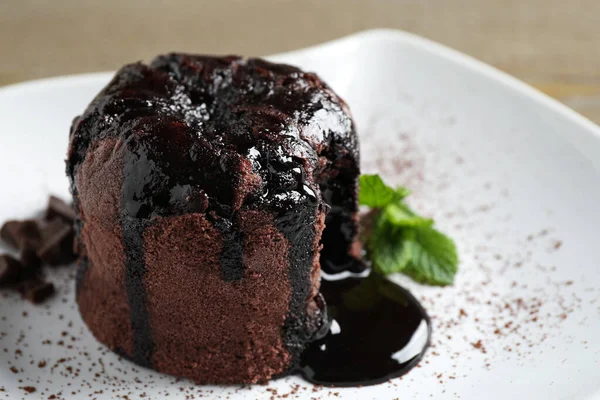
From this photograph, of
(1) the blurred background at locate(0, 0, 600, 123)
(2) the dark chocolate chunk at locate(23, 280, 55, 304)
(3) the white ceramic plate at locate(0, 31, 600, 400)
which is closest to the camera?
(3) the white ceramic plate at locate(0, 31, 600, 400)

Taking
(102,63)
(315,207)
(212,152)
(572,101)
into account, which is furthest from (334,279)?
(102,63)

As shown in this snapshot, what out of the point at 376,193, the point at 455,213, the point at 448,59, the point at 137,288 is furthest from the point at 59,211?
the point at 448,59

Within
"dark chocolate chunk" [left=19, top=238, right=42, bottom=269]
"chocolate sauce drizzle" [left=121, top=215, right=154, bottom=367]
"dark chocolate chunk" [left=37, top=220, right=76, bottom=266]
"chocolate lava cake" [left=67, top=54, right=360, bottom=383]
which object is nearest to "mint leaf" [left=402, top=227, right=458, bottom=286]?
"chocolate lava cake" [left=67, top=54, right=360, bottom=383]

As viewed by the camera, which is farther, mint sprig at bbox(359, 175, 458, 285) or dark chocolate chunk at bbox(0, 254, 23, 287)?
mint sprig at bbox(359, 175, 458, 285)

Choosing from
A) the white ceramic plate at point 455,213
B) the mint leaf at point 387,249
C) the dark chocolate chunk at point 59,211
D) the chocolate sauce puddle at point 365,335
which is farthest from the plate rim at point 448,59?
the chocolate sauce puddle at point 365,335

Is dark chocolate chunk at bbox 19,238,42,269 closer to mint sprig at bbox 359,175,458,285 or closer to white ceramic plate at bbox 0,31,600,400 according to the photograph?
white ceramic plate at bbox 0,31,600,400

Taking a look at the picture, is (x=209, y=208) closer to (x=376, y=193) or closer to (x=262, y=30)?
(x=376, y=193)

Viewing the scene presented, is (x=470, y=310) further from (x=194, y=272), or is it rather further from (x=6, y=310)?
(x=6, y=310)
